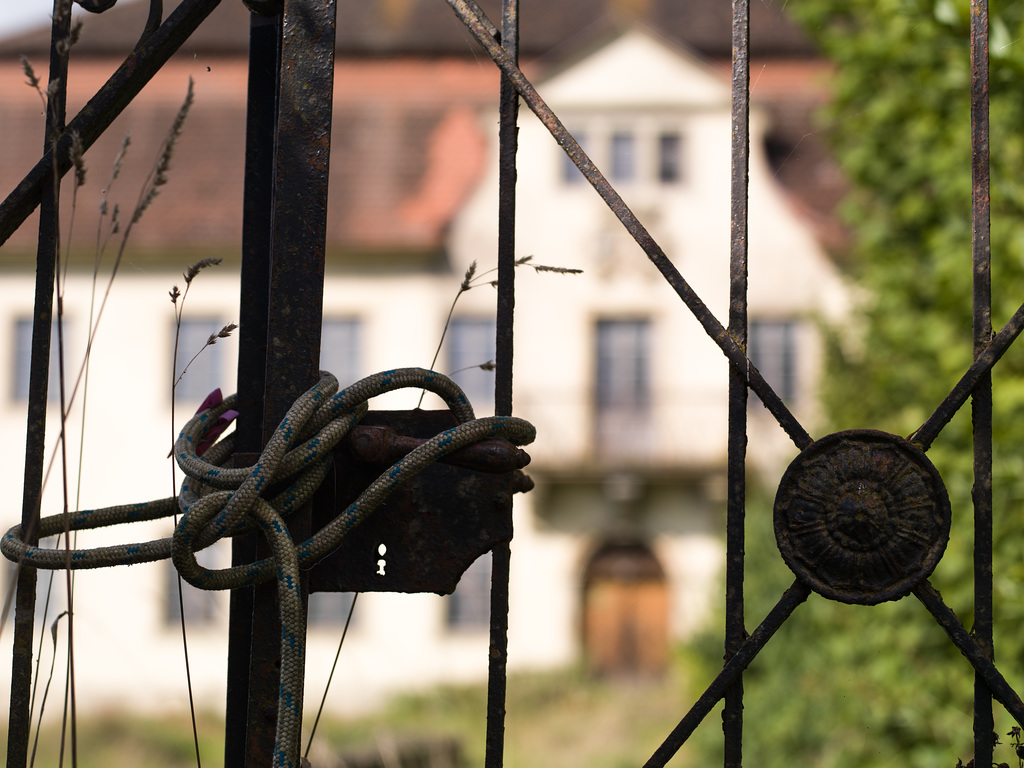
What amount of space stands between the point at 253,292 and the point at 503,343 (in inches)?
11.5

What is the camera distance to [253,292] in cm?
107

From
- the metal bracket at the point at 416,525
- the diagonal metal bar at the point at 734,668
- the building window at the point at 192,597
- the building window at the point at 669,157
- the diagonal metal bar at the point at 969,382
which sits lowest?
the building window at the point at 192,597

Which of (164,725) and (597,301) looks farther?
(597,301)

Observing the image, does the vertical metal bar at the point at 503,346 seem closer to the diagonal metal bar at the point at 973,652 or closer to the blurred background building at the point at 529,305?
the diagonal metal bar at the point at 973,652

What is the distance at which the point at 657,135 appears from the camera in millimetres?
12516

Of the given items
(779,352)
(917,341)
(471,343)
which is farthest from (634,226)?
(779,352)

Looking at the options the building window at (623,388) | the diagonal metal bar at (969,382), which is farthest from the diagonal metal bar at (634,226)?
the building window at (623,388)

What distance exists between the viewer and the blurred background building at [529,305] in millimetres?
12203

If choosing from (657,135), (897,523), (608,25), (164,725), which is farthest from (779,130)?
(897,523)

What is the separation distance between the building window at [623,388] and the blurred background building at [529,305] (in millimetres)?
32

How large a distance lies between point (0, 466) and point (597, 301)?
8.10 m

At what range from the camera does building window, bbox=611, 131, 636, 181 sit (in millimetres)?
12562

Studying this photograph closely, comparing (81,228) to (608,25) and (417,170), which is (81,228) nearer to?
(417,170)

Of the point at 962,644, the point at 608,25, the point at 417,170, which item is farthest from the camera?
the point at 417,170
